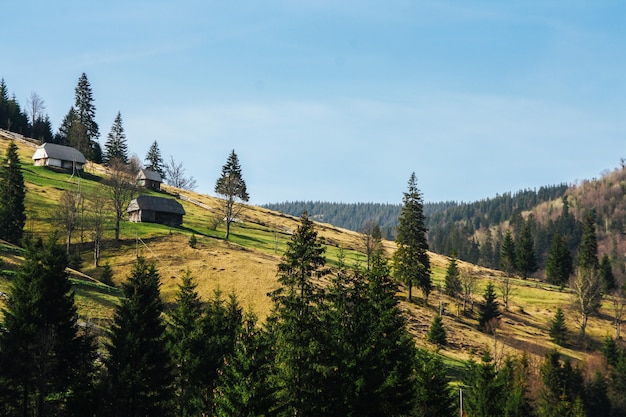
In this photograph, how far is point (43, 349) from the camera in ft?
103

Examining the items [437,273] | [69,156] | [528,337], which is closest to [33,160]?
[69,156]

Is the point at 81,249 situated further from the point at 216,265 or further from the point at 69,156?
the point at 69,156

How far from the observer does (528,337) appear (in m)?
89.3

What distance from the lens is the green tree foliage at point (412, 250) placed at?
297 feet

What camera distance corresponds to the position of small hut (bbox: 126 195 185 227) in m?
106

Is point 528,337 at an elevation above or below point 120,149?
below

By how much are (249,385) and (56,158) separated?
114441 mm

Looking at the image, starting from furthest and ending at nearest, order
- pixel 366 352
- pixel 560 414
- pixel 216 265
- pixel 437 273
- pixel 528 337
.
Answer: pixel 437 273
pixel 528 337
pixel 216 265
pixel 560 414
pixel 366 352

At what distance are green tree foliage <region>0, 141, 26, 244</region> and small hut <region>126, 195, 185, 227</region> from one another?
2380 cm

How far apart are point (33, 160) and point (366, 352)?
116m

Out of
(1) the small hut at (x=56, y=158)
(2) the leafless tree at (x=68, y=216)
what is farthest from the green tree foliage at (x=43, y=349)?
(1) the small hut at (x=56, y=158)

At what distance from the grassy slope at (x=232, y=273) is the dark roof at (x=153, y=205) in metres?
4.96

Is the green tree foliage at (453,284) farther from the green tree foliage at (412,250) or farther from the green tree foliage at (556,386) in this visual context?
the green tree foliage at (556,386)

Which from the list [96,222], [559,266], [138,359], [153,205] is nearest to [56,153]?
[153,205]
